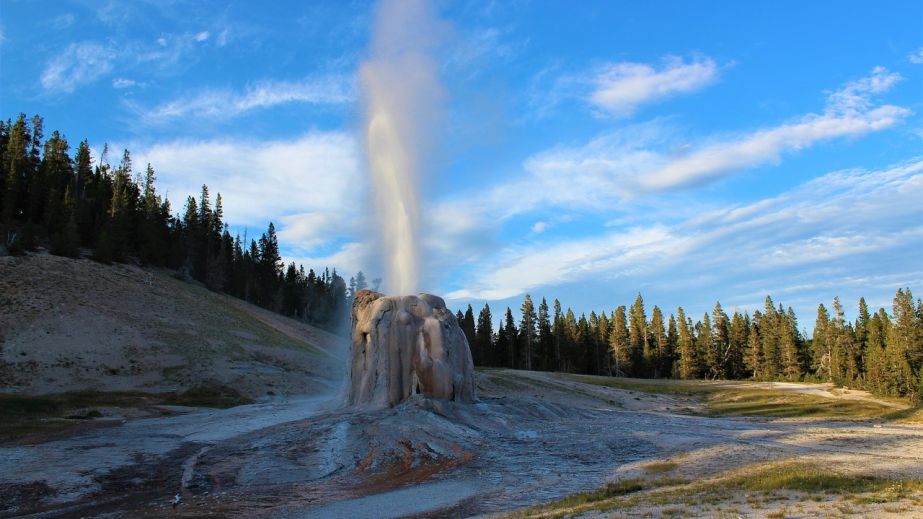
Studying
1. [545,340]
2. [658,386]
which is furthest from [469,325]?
[658,386]

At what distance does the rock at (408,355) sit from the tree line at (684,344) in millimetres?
78944

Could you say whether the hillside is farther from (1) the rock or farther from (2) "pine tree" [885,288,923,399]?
(2) "pine tree" [885,288,923,399]

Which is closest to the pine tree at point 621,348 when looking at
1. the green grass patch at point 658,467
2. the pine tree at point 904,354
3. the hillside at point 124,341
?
the pine tree at point 904,354

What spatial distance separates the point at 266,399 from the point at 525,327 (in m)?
73.3

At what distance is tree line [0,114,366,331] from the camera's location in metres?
79.3

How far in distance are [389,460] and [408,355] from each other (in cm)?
1047

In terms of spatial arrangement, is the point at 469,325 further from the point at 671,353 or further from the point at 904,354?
the point at 904,354

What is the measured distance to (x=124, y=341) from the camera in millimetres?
57500

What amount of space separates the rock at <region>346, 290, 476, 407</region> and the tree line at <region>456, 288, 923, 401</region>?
7894cm

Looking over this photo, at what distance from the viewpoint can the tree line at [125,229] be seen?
79.3 meters

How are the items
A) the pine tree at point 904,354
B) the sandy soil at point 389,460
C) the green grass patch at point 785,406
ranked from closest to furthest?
the sandy soil at point 389,460 → the green grass patch at point 785,406 → the pine tree at point 904,354

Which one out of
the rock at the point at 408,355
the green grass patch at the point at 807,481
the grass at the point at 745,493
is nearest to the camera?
the grass at the point at 745,493

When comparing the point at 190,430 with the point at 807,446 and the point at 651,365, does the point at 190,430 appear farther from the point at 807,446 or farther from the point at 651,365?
the point at 651,365

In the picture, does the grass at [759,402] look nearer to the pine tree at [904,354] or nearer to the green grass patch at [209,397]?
the pine tree at [904,354]
